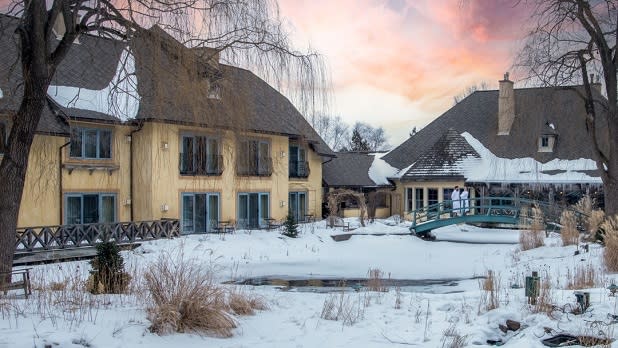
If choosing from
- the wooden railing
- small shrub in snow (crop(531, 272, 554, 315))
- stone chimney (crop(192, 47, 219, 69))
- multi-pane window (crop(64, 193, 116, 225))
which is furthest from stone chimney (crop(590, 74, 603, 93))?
multi-pane window (crop(64, 193, 116, 225))

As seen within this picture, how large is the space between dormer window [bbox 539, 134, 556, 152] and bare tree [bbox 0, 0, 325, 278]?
27354 millimetres

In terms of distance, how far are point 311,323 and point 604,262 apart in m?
7.83

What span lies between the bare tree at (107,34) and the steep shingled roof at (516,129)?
75.1ft

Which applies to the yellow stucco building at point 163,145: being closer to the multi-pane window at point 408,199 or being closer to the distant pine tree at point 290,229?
the distant pine tree at point 290,229

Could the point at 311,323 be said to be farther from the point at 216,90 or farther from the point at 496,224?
the point at 496,224

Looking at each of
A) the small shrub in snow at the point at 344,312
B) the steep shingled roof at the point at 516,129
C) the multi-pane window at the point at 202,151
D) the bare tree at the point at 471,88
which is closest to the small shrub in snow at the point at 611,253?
the small shrub in snow at the point at 344,312

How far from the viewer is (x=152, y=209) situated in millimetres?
23484

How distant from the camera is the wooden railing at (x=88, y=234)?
18.7m

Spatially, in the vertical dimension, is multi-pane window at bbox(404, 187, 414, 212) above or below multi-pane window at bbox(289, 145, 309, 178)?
below

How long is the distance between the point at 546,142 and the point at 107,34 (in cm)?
2908

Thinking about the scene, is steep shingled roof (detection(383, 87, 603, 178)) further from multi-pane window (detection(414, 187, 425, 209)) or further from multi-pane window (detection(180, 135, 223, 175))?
multi-pane window (detection(180, 135, 223, 175))

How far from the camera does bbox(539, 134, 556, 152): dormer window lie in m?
33.9

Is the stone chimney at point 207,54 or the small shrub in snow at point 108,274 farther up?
the stone chimney at point 207,54

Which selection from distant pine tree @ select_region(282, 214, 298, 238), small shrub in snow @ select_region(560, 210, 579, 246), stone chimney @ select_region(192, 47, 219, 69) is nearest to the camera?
stone chimney @ select_region(192, 47, 219, 69)
